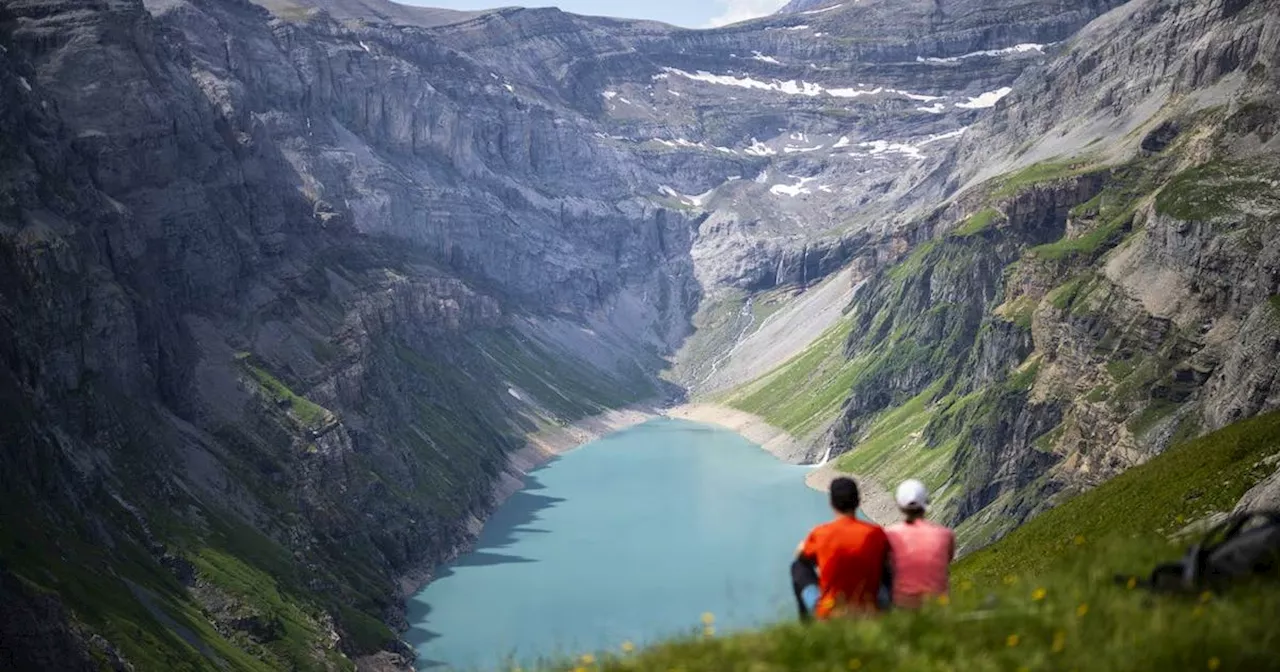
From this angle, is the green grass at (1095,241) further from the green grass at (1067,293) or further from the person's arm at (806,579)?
the person's arm at (806,579)

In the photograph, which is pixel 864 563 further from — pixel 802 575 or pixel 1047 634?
pixel 1047 634

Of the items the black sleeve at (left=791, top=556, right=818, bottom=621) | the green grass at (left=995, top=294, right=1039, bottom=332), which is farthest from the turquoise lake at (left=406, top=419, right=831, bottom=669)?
the black sleeve at (left=791, top=556, right=818, bottom=621)

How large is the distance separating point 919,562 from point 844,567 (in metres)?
1.18

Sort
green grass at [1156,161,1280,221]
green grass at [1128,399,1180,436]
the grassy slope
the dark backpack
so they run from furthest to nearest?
green grass at [1156,161,1280,221] < green grass at [1128,399,1180,436] < the dark backpack < the grassy slope

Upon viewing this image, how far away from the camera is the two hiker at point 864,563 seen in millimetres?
17328

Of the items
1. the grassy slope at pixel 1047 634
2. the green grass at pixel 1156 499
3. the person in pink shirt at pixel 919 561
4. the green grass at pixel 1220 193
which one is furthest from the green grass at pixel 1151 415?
the person in pink shirt at pixel 919 561

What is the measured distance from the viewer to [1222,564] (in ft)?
55.3

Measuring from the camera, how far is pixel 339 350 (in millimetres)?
195500

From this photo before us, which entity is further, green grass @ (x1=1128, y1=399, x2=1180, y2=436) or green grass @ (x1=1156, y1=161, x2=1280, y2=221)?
green grass @ (x1=1156, y1=161, x2=1280, y2=221)

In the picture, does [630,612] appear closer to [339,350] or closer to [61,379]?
[61,379]

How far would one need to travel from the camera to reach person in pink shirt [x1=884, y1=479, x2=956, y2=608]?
690 inches

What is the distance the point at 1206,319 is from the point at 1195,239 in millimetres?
9933

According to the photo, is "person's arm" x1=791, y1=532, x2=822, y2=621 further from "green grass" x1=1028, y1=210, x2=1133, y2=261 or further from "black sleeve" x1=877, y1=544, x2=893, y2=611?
"green grass" x1=1028, y1=210, x2=1133, y2=261

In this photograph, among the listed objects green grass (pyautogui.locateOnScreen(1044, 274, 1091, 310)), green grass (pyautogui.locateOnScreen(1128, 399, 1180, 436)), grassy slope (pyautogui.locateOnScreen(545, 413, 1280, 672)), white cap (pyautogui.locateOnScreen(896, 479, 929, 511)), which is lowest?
green grass (pyautogui.locateOnScreen(1128, 399, 1180, 436))
